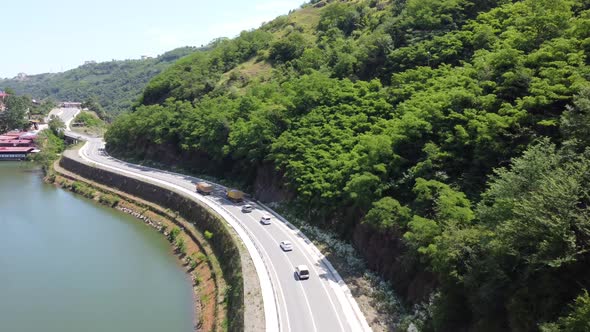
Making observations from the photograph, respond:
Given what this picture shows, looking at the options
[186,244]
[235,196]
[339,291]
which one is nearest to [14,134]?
[235,196]

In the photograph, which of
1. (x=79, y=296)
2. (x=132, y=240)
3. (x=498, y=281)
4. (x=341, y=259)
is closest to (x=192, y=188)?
(x=132, y=240)

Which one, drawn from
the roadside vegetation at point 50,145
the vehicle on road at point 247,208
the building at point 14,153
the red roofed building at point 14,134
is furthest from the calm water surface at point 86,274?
the red roofed building at point 14,134

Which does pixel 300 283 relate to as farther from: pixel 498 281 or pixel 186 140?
pixel 186 140

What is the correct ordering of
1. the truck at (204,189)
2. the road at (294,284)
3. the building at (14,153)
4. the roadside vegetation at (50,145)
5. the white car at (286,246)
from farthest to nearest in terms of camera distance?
the building at (14,153)
the roadside vegetation at (50,145)
the truck at (204,189)
the white car at (286,246)
the road at (294,284)

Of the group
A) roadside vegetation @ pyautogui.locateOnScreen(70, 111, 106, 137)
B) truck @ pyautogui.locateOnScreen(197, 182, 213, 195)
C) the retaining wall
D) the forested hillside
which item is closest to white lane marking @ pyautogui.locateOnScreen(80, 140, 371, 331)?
the forested hillside

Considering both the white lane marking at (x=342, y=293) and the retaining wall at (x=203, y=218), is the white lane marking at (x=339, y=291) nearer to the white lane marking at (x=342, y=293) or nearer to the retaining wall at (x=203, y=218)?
the white lane marking at (x=342, y=293)

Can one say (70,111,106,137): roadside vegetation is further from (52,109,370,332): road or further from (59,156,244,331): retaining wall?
(52,109,370,332): road
